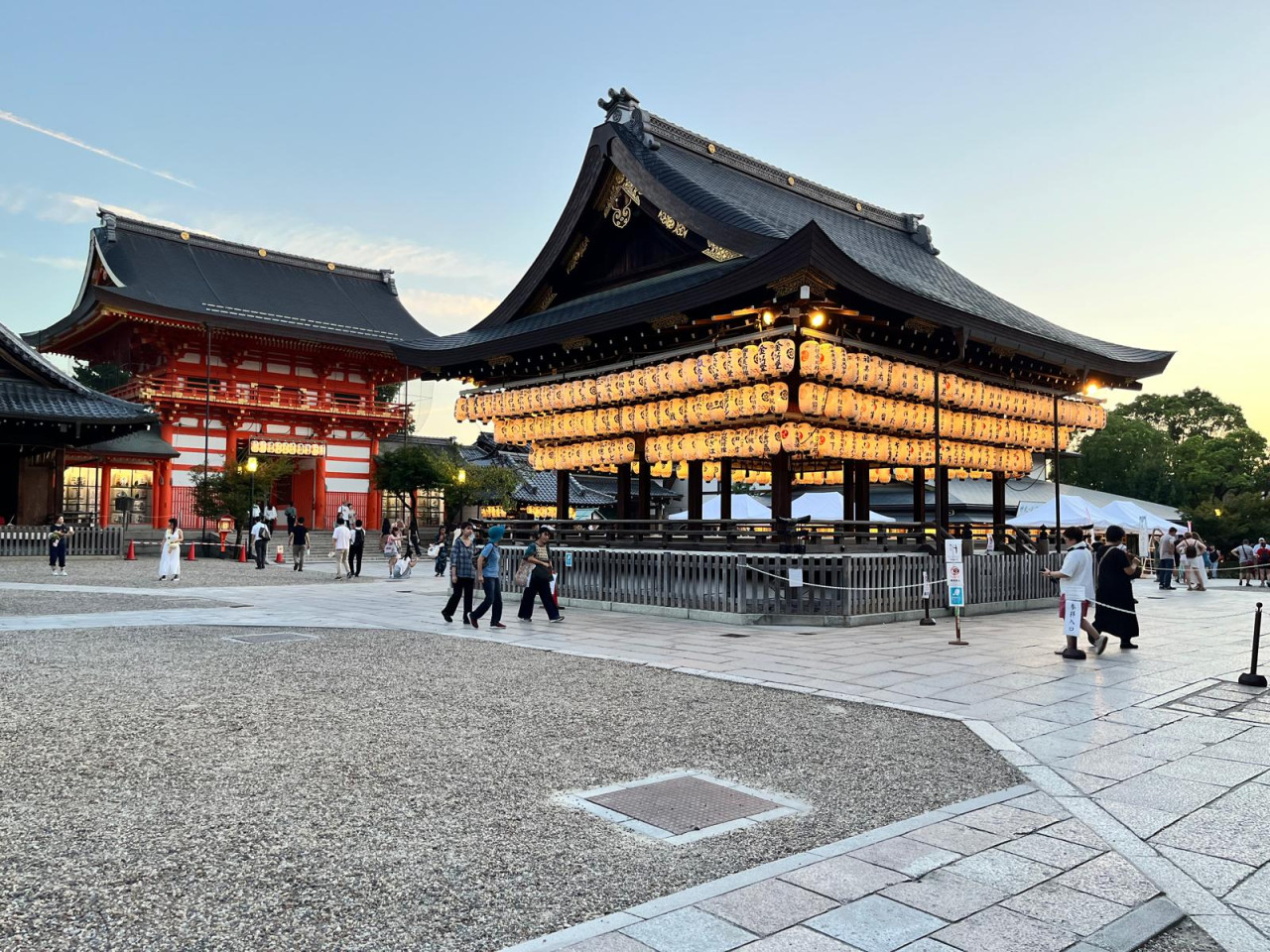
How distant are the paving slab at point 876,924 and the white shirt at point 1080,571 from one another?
858cm

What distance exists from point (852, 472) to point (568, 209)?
9.21m

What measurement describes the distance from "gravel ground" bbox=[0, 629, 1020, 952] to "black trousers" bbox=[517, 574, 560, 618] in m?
4.75

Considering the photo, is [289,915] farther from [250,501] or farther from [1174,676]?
[250,501]

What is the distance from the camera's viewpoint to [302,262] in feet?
161

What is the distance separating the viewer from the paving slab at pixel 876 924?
3529 mm

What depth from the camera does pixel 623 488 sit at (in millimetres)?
20906

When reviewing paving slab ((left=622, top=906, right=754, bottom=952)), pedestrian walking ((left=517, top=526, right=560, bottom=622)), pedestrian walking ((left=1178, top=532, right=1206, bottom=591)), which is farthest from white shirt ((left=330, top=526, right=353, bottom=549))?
pedestrian walking ((left=1178, top=532, right=1206, bottom=591))

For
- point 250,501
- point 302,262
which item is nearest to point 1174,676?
point 250,501

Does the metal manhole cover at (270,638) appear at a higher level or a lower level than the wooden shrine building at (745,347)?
lower

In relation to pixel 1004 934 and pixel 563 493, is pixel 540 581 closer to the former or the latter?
pixel 563 493

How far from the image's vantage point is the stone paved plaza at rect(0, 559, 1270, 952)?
3740 millimetres

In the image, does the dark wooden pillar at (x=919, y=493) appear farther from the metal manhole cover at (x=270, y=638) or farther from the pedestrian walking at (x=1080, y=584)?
the metal manhole cover at (x=270, y=638)

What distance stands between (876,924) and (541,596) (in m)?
11.5

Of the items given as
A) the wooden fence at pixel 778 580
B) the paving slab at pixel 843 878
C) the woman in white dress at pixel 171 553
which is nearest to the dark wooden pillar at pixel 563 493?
the wooden fence at pixel 778 580
